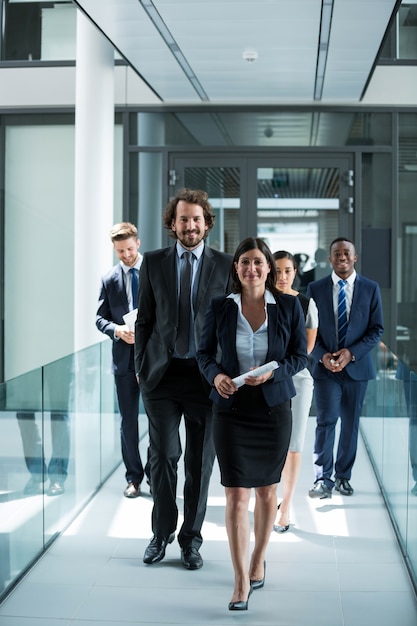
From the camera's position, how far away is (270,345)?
4086mm

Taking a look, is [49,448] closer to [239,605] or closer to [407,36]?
[239,605]

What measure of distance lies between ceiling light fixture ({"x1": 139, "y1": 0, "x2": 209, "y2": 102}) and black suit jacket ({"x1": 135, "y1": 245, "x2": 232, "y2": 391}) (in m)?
1.96

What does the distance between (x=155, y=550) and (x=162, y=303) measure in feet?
4.33

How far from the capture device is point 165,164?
378 inches

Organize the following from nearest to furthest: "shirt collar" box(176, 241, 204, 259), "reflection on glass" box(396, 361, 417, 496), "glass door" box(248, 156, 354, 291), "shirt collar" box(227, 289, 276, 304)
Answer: "shirt collar" box(227, 289, 276, 304) < "reflection on glass" box(396, 361, 417, 496) < "shirt collar" box(176, 241, 204, 259) < "glass door" box(248, 156, 354, 291)

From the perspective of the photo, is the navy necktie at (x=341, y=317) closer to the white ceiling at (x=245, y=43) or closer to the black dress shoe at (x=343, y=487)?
the black dress shoe at (x=343, y=487)

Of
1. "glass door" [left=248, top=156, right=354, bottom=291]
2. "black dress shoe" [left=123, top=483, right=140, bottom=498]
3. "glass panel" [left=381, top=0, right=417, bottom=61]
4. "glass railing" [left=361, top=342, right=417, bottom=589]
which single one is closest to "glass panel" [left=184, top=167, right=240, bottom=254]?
"glass door" [left=248, top=156, right=354, bottom=291]

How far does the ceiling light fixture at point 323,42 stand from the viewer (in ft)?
19.0

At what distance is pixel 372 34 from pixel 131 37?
176cm

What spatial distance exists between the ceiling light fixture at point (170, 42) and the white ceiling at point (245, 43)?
0.01 m

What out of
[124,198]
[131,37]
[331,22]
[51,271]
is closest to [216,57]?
[131,37]

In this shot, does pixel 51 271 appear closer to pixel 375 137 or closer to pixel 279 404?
pixel 375 137

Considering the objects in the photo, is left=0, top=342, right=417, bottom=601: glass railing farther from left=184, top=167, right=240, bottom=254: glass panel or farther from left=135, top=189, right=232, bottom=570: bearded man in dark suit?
left=184, top=167, right=240, bottom=254: glass panel

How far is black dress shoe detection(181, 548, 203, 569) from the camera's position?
4.70 m
